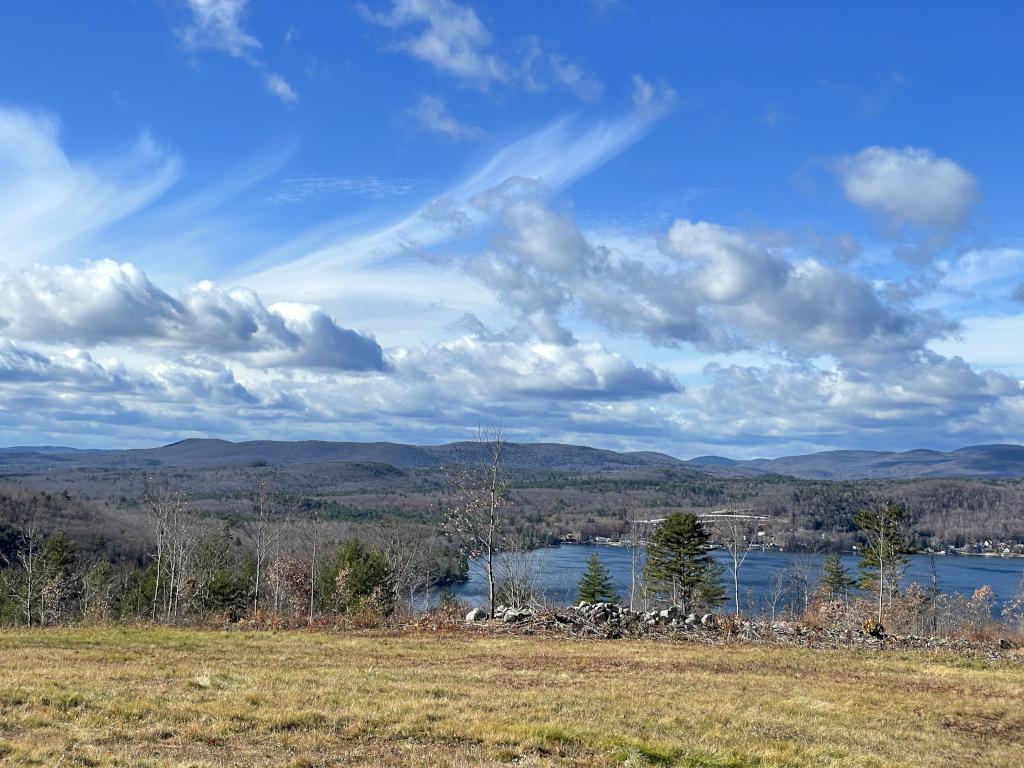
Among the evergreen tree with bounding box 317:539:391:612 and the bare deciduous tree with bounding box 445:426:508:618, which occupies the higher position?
the bare deciduous tree with bounding box 445:426:508:618

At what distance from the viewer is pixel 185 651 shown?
69.2ft

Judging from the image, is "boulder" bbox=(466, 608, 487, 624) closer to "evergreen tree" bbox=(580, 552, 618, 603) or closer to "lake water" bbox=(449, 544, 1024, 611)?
"evergreen tree" bbox=(580, 552, 618, 603)

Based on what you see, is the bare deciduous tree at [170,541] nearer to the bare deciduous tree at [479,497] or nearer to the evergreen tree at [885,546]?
the bare deciduous tree at [479,497]

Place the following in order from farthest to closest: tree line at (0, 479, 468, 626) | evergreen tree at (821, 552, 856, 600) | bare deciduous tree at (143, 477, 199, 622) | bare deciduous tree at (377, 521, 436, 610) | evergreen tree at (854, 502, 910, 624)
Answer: evergreen tree at (821, 552, 856, 600) → bare deciduous tree at (377, 521, 436, 610) → evergreen tree at (854, 502, 910, 624) → tree line at (0, 479, 468, 626) → bare deciduous tree at (143, 477, 199, 622)

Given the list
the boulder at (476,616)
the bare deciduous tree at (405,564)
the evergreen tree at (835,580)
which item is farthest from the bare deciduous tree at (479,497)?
the evergreen tree at (835,580)

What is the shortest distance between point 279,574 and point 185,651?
139 feet

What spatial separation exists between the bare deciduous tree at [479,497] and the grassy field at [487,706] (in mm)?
7826

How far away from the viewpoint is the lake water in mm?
93000

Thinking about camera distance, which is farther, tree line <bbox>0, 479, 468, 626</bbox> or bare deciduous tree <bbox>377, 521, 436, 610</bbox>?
bare deciduous tree <bbox>377, 521, 436, 610</bbox>

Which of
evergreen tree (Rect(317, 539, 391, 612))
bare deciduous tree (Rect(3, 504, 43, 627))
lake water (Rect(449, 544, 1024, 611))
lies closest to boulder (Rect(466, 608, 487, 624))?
evergreen tree (Rect(317, 539, 391, 612))

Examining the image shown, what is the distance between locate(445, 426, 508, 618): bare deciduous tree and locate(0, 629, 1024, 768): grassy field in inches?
308

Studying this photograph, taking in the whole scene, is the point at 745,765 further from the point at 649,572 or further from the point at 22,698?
the point at 649,572

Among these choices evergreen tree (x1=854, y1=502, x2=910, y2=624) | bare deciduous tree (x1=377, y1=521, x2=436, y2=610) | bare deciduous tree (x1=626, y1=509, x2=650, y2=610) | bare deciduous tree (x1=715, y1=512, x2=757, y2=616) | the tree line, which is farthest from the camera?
bare deciduous tree (x1=377, y1=521, x2=436, y2=610)

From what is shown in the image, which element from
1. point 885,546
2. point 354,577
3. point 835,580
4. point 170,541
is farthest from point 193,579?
point 835,580
